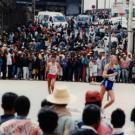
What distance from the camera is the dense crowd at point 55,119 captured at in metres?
6.68

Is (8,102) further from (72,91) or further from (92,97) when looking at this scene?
(72,91)

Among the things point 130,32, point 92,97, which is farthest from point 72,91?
point 92,97

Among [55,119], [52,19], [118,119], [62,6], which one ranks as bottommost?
[118,119]

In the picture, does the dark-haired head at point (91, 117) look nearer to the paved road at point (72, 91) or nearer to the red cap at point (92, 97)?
the red cap at point (92, 97)

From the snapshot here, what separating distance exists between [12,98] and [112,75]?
31.9 feet

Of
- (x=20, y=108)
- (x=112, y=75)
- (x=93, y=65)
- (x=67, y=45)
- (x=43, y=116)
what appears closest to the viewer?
(x=43, y=116)

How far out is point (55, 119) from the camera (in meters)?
6.66

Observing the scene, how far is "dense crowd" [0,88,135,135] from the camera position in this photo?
21.9 feet

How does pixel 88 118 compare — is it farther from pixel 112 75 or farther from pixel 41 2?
pixel 41 2

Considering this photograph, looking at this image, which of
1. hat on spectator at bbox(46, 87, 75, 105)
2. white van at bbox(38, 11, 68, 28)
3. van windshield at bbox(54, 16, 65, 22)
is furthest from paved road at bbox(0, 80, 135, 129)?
van windshield at bbox(54, 16, 65, 22)

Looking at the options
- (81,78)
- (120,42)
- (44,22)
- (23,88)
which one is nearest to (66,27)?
(44,22)

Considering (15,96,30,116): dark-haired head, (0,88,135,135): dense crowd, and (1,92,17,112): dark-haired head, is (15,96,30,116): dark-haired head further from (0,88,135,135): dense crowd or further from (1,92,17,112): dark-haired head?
(1,92,17,112): dark-haired head

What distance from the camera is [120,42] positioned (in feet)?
137

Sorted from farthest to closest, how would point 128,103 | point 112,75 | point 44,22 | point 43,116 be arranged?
point 44,22, point 128,103, point 112,75, point 43,116
